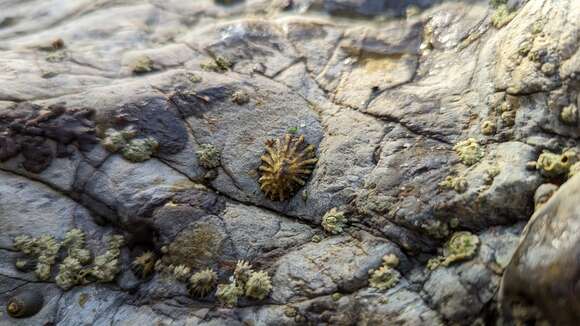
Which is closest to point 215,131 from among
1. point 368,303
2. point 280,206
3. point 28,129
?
point 280,206

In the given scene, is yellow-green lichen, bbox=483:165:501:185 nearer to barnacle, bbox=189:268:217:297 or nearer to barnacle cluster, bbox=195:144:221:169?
barnacle, bbox=189:268:217:297

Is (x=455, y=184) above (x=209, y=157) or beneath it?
above

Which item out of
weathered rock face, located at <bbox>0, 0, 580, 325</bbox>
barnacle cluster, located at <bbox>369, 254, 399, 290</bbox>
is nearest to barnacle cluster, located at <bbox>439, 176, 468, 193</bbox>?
weathered rock face, located at <bbox>0, 0, 580, 325</bbox>

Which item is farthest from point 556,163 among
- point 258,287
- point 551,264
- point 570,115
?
point 258,287

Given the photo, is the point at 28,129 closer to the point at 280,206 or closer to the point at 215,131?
the point at 215,131

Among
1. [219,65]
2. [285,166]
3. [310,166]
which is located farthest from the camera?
[219,65]

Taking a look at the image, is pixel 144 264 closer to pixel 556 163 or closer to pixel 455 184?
pixel 455 184

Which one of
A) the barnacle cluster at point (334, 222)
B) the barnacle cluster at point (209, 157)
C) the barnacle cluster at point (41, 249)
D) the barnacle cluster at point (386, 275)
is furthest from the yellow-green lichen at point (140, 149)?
the barnacle cluster at point (386, 275)
